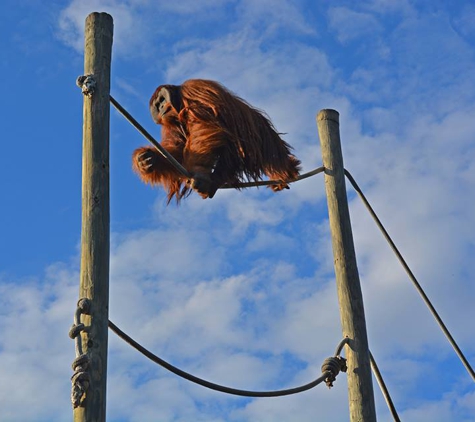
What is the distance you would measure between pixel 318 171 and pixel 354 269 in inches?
24.3

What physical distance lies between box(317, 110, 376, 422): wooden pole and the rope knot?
0.08 meters

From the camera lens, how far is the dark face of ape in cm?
480

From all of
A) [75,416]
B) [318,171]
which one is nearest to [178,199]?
[318,171]

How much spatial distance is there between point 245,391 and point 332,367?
2.10ft

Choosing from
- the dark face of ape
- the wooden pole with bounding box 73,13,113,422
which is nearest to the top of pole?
the dark face of ape

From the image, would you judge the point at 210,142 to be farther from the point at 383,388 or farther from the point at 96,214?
the point at 383,388

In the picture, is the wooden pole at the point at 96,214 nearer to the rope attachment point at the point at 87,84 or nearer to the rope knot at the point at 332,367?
the rope attachment point at the point at 87,84

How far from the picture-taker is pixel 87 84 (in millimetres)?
3797

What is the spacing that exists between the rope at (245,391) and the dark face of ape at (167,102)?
1.48m

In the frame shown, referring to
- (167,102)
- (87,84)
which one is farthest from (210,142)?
(87,84)

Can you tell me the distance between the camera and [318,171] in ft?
16.7

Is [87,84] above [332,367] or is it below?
above

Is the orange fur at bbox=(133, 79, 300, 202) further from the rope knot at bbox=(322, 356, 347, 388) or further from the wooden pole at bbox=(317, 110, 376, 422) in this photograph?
the rope knot at bbox=(322, 356, 347, 388)

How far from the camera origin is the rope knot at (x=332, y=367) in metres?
4.53
